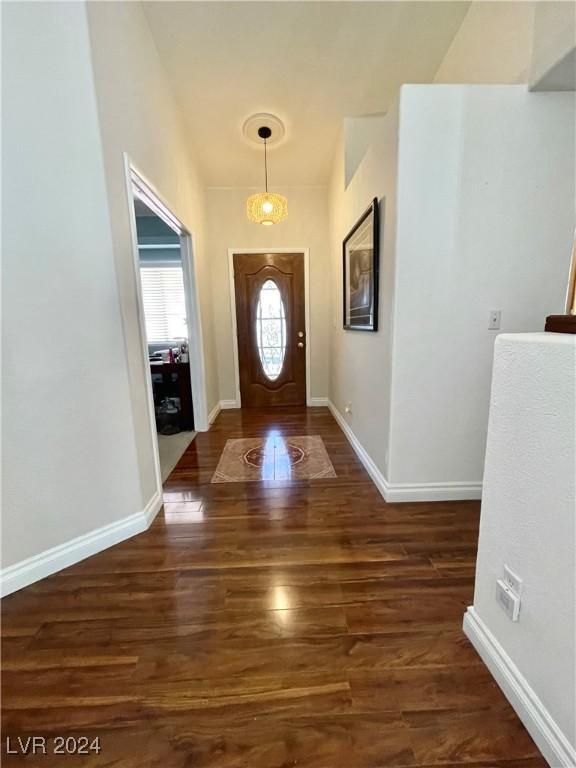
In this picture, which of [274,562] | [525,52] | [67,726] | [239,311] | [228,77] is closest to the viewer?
[67,726]

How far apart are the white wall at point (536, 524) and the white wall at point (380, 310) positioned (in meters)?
0.99

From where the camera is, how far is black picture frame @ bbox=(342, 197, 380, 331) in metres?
2.11

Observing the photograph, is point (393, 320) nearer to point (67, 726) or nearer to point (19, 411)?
point (19, 411)

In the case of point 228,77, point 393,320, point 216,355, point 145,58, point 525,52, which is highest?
point 228,77

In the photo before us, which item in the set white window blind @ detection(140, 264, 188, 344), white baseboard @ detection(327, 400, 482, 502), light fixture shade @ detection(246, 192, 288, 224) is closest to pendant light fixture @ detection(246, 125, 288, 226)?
light fixture shade @ detection(246, 192, 288, 224)

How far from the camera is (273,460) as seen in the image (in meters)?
2.68

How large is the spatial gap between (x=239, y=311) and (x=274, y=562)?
3338mm

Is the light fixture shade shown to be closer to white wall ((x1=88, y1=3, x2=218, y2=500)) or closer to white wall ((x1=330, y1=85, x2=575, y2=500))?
white wall ((x1=88, y1=3, x2=218, y2=500))

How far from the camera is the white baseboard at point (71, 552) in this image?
1.40 metres

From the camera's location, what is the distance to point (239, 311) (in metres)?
4.24

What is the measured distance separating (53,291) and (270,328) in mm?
3022

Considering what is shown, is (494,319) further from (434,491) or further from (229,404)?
(229,404)

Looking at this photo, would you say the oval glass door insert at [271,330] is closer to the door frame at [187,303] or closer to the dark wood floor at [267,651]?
the door frame at [187,303]

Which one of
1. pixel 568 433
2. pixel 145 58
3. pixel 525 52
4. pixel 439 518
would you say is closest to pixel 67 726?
pixel 568 433
